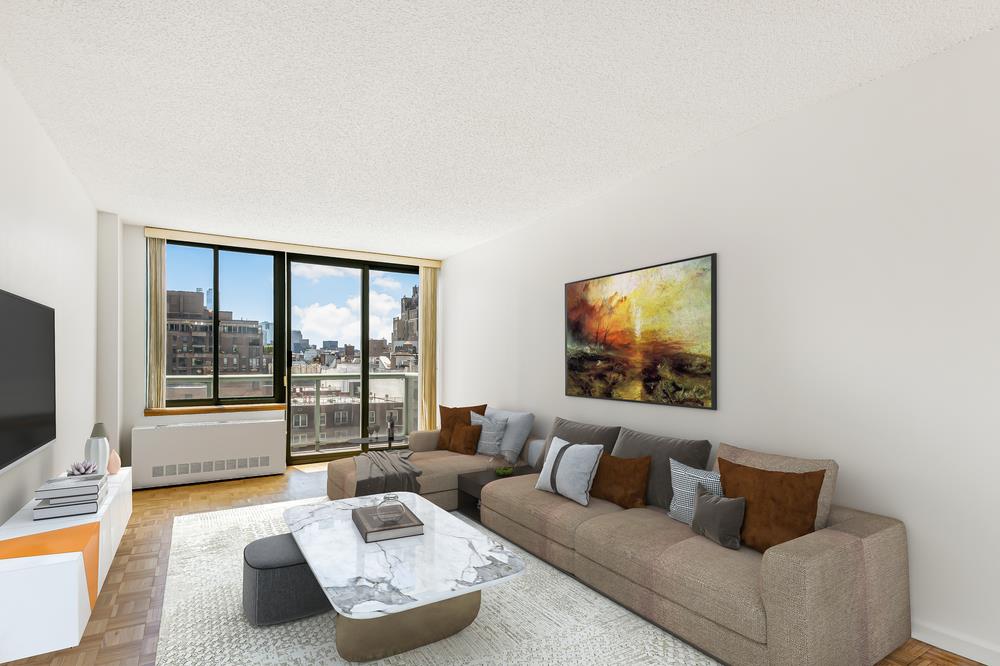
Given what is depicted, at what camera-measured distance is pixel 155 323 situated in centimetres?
560

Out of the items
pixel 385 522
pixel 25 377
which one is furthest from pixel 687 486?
pixel 25 377

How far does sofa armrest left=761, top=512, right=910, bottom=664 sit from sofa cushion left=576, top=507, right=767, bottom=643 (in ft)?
0.36

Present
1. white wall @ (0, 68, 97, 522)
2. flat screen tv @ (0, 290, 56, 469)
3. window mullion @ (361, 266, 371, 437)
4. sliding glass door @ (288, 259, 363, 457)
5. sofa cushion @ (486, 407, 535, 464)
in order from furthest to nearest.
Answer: window mullion @ (361, 266, 371, 437), sliding glass door @ (288, 259, 363, 457), sofa cushion @ (486, 407, 535, 464), white wall @ (0, 68, 97, 522), flat screen tv @ (0, 290, 56, 469)

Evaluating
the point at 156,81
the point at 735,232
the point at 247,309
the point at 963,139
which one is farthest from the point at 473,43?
the point at 247,309

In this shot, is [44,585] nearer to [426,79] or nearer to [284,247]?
[426,79]

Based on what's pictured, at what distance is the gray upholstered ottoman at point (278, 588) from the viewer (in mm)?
2596

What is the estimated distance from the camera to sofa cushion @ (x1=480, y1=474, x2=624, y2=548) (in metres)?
3.20

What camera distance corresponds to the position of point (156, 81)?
2.60 metres

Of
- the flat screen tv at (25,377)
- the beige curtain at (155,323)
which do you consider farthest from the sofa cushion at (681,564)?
the beige curtain at (155,323)

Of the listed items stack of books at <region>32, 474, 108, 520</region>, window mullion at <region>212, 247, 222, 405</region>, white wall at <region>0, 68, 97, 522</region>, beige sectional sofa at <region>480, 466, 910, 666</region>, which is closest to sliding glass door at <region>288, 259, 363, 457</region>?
window mullion at <region>212, 247, 222, 405</region>

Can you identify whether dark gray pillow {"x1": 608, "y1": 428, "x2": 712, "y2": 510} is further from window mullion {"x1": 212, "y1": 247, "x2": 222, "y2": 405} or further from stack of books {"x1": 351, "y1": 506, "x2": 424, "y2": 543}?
window mullion {"x1": 212, "y1": 247, "x2": 222, "y2": 405}

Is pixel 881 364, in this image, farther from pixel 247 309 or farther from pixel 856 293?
pixel 247 309

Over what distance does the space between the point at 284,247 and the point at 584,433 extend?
423cm

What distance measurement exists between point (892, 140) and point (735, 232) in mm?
913
